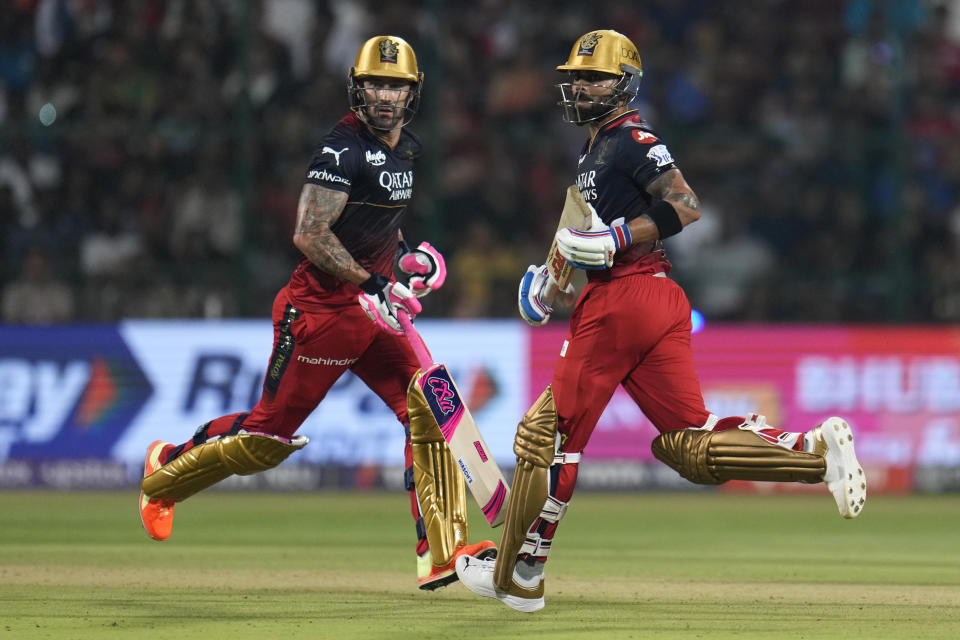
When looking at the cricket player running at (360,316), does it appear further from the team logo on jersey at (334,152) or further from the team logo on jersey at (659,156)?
the team logo on jersey at (659,156)

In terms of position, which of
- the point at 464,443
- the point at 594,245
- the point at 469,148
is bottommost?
the point at 464,443

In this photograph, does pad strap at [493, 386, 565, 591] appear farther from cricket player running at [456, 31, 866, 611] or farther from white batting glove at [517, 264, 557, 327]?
white batting glove at [517, 264, 557, 327]

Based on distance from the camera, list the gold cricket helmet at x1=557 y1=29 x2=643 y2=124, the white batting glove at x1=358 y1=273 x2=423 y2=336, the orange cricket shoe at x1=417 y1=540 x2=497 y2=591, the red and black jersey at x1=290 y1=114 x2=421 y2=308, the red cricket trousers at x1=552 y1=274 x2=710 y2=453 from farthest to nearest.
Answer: the red and black jersey at x1=290 y1=114 x2=421 y2=308, the white batting glove at x1=358 y1=273 x2=423 y2=336, the orange cricket shoe at x1=417 y1=540 x2=497 y2=591, the gold cricket helmet at x1=557 y1=29 x2=643 y2=124, the red cricket trousers at x1=552 y1=274 x2=710 y2=453

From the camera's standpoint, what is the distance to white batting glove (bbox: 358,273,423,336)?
7266mm

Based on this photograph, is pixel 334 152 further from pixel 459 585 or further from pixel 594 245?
pixel 459 585

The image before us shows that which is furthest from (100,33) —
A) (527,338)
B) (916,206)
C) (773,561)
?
(773,561)

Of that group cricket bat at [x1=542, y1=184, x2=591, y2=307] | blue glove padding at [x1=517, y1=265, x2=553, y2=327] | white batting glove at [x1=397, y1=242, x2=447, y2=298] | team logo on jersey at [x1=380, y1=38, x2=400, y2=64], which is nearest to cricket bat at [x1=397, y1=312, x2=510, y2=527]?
white batting glove at [x1=397, y1=242, x2=447, y2=298]

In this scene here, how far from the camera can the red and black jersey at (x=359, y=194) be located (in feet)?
24.2

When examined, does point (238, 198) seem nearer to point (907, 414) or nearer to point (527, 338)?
point (527, 338)

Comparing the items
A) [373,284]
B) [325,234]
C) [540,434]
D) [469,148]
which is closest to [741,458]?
[540,434]

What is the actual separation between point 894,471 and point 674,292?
7275 mm

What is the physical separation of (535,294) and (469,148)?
28.5 feet

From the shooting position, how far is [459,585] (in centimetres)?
809

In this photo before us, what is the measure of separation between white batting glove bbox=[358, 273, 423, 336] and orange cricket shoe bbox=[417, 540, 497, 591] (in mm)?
1096
